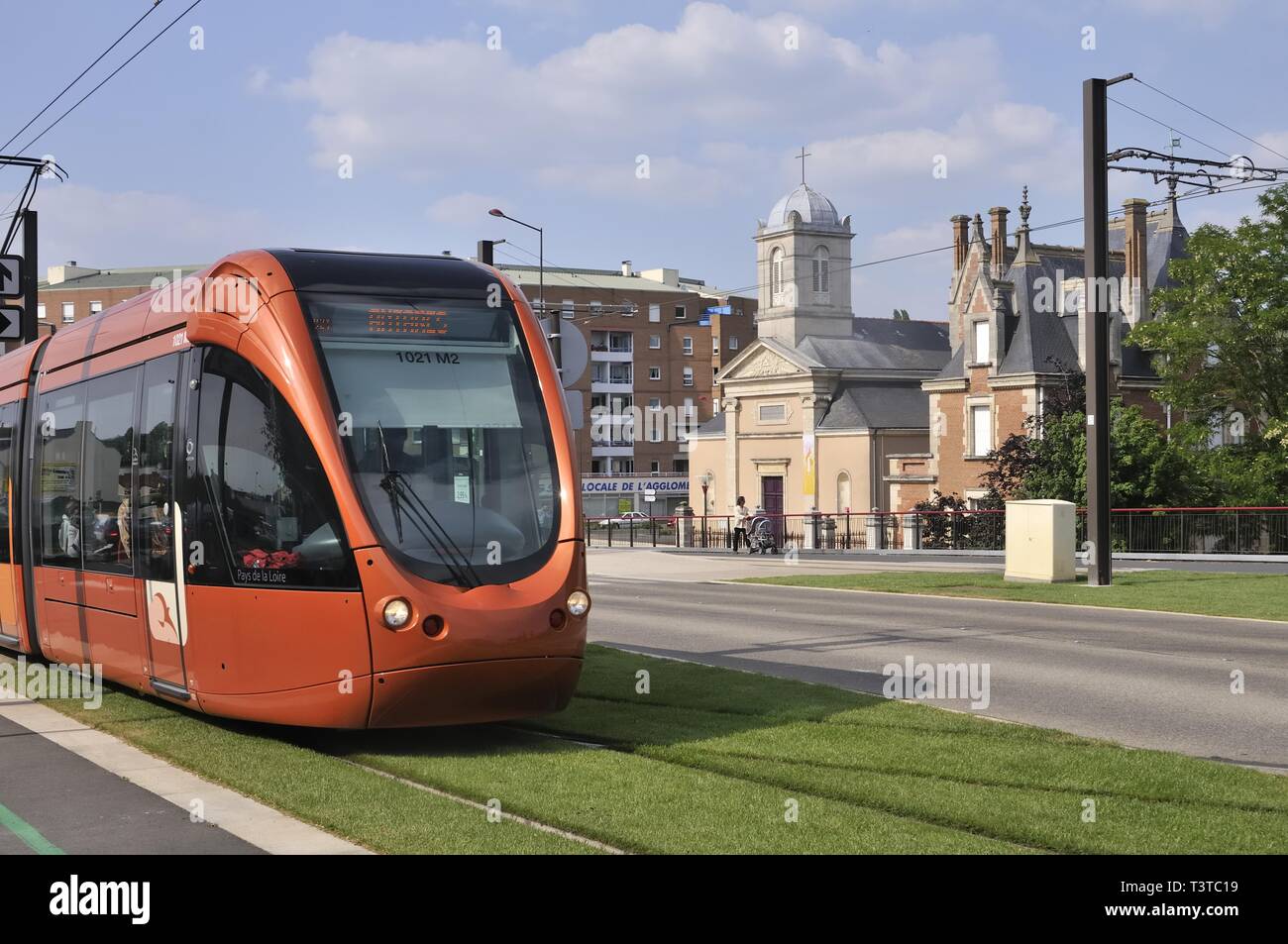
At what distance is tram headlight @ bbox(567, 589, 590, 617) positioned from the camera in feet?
31.0

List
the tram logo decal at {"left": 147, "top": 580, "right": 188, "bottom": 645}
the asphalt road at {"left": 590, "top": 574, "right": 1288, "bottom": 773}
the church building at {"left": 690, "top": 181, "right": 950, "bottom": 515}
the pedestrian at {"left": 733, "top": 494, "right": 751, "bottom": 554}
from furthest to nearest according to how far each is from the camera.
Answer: the church building at {"left": 690, "top": 181, "right": 950, "bottom": 515}, the pedestrian at {"left": 733, "top": 494, "right": 751, "bottom": 554}, the asphalt road at {"left": 590, "top": 574, "right": 1288, "bottom": 773}, the tram logo decal at {"left": 147, "top": 580, "right": 188, "bottom": 645}

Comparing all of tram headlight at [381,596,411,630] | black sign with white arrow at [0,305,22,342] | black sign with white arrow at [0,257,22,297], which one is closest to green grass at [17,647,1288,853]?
tram headlight at [381,596,411,630]

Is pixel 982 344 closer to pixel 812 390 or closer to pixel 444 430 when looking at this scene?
pixel 812 390

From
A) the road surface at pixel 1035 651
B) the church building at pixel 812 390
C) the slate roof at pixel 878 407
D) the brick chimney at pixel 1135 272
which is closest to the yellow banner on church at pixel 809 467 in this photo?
the church building at pixel 812 390

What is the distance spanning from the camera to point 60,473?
44.7 feet

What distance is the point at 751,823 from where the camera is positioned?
725 cm

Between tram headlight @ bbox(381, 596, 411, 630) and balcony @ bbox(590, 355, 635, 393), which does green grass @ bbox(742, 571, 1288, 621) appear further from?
balcony @ bbox(590, 355, 635, 393)

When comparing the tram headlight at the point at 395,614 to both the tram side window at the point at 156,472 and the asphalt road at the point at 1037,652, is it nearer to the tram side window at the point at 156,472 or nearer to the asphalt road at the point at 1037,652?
the tram side window at the point at 156,472

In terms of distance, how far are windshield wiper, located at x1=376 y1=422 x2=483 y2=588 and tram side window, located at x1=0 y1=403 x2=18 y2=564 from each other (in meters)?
7.64

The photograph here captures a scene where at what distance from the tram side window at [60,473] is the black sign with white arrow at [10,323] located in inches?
468

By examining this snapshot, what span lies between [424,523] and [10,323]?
19.6 meters
